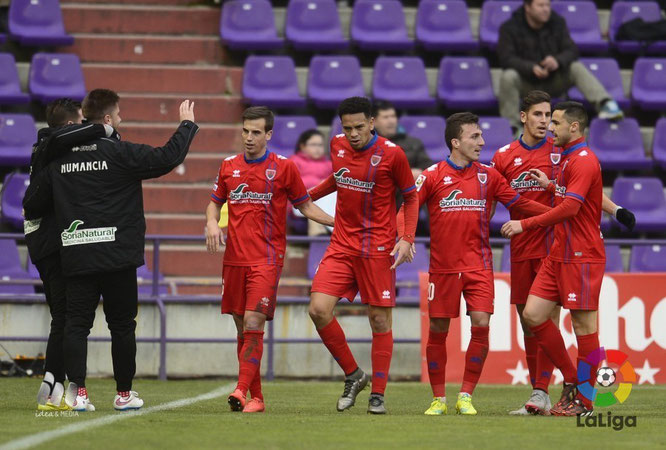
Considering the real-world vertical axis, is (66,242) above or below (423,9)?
below

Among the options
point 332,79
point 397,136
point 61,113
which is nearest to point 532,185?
point 61,113

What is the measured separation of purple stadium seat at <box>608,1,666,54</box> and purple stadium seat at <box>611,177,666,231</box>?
250 centimetres

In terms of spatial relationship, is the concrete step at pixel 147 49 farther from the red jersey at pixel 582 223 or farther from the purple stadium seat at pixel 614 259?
the red jersey at pixel 582 223

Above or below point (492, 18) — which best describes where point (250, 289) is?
below

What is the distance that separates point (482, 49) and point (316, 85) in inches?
97.6

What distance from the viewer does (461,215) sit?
823 centimetres

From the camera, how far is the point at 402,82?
1486 cm

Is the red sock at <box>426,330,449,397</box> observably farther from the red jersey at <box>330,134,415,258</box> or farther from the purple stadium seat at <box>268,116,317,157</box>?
the purple stadium seat at <box>268,116,317,157</box>

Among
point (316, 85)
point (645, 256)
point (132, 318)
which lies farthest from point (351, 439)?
point (316, 85)

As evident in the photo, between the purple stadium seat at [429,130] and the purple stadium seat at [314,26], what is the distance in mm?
1619

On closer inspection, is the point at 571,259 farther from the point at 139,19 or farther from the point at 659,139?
the point at 139,19

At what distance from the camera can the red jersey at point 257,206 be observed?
27.1 ft

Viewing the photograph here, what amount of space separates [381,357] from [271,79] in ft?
23.1

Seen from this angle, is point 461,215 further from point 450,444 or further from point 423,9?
point 423,9
